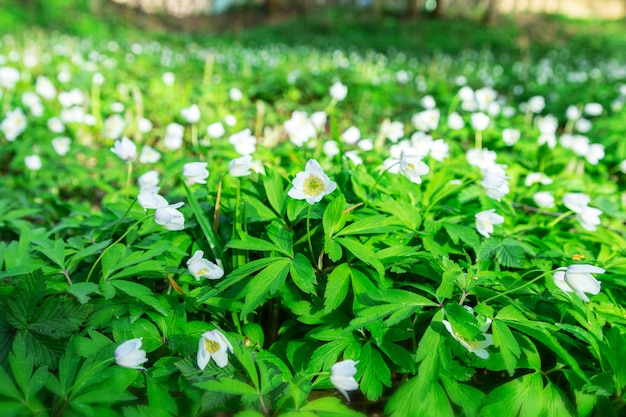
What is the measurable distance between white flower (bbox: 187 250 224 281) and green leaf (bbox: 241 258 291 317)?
0.14 m

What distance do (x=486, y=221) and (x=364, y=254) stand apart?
60 centimetres

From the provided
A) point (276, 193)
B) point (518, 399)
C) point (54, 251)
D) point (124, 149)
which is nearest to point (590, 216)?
point (518, 399)

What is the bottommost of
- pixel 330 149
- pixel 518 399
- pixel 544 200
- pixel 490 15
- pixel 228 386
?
pixel 518 399

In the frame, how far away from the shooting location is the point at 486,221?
1.81 m

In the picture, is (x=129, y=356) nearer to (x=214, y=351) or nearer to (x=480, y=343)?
(x=214, y=351)

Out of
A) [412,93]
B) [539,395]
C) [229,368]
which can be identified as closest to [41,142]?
[229,368]

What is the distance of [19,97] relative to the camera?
4.60 m

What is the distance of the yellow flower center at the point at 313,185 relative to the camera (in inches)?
61.1

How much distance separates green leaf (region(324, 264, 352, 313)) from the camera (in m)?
1.45

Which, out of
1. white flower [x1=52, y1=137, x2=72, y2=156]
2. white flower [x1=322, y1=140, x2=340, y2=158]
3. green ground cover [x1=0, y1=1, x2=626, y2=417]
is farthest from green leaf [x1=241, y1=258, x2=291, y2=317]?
white flower [x1=52, y1=137, x2=72, y2=156]

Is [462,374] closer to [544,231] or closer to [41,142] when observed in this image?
[544,231]

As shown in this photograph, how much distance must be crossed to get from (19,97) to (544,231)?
4850 mm

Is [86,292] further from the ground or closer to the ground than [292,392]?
further from the ground

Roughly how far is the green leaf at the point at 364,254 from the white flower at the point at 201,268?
1.42 feet
